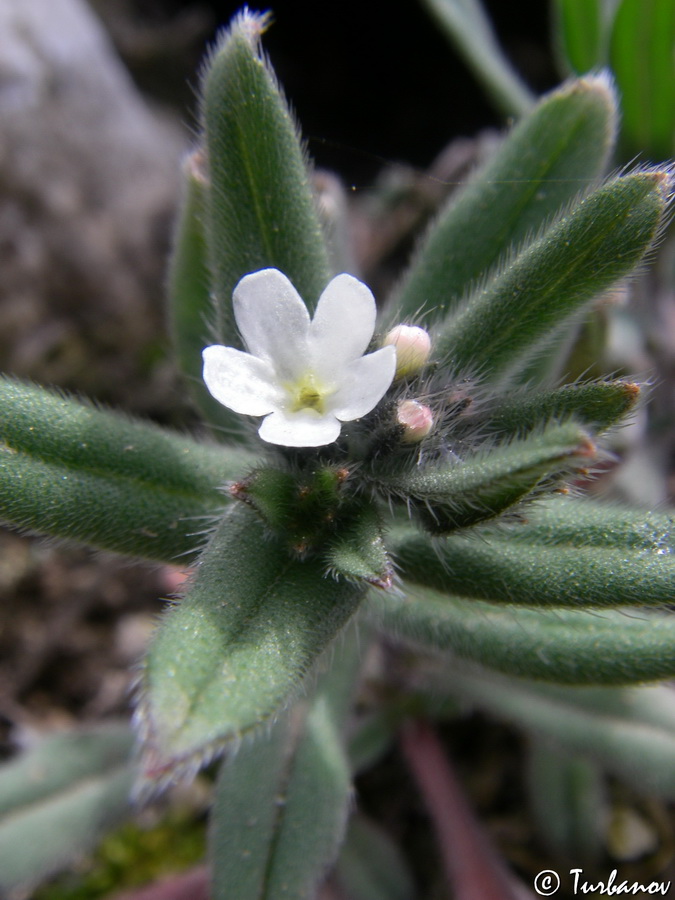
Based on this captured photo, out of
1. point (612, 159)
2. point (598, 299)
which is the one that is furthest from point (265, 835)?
point (612, 159)

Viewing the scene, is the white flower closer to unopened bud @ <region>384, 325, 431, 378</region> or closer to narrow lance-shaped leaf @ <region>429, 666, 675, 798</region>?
unopened bud @ <region>384, 325, 431, 378</region>

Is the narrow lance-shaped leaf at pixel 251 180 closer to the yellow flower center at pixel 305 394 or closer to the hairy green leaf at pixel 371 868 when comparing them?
the yellow flower center at pixel 305 394

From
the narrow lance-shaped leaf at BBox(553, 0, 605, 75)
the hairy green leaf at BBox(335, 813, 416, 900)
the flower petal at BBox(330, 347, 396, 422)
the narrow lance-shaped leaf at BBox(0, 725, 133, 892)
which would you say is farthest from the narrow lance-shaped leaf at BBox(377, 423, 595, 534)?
the narrow lance-shaped leaf at BBox(553, 0, 605, 75)

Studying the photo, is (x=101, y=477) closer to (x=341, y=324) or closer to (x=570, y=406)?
(x=341, y=324)

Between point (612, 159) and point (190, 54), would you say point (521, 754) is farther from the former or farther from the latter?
point (190, 54)

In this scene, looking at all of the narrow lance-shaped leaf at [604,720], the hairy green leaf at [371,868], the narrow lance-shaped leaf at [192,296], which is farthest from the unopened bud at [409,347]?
the hairy green leaf at [371,868]

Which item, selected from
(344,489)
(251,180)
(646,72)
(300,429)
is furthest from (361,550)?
(646,72)
